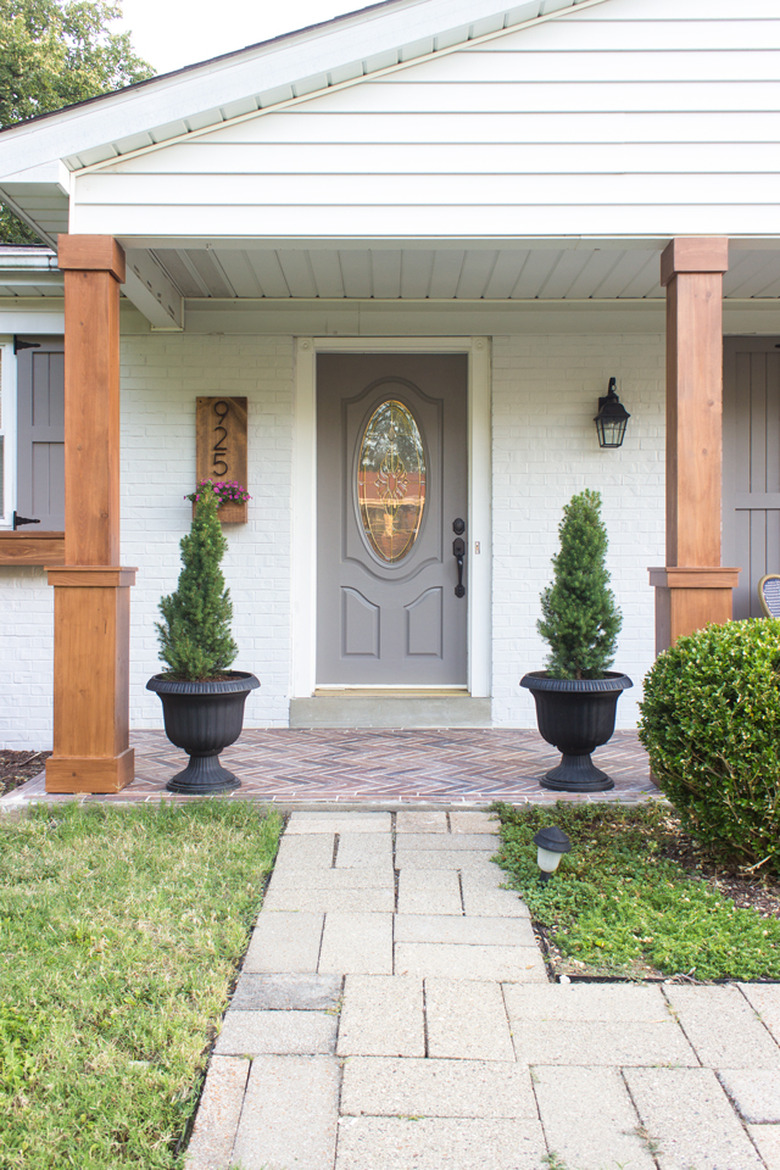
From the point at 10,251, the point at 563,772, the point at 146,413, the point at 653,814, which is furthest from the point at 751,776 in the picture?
the point at 10,251

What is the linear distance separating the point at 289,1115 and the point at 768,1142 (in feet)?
2.81

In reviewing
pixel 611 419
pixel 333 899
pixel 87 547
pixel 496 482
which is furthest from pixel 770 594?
pixel 87 547

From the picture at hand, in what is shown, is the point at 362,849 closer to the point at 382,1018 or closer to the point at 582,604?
the point at 382,1018

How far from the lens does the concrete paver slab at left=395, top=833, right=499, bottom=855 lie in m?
3.05

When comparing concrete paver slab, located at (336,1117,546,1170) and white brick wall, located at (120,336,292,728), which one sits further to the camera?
white brick wall, located at (120,336,292,728)

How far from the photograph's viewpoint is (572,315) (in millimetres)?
5094

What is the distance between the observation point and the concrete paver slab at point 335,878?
2.70 m

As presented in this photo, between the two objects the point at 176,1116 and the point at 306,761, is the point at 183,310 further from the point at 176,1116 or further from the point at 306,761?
the point at 176,1116

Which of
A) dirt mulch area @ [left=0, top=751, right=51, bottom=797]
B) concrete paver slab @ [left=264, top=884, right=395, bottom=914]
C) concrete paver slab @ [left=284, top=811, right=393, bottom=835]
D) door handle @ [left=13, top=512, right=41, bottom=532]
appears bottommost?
concrete paver slab @ [left=264, top=884, right=395, bottom=914]

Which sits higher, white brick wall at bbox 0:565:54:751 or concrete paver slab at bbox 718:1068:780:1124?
white brick wall at bbox 0:565:54:751

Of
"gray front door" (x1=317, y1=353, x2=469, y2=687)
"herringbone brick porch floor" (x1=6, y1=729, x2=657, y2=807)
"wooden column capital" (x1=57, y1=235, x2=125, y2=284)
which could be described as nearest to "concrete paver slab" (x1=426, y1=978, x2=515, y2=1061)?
"herringbone brick porch floor" (x1=6, y1=729, x2=657, y2=807)

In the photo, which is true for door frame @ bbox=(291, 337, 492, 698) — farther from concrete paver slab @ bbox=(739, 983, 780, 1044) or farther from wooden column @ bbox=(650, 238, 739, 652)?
concrete paver slab @ bbox=(739, 983, 780, 1044)

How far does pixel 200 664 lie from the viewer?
359 cm

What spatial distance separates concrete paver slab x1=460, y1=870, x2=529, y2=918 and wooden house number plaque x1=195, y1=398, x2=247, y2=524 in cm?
292
